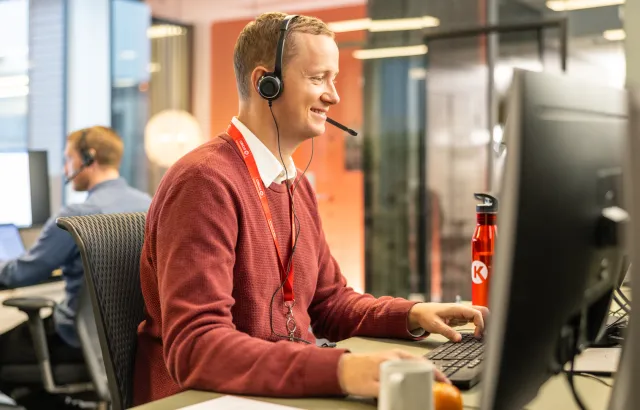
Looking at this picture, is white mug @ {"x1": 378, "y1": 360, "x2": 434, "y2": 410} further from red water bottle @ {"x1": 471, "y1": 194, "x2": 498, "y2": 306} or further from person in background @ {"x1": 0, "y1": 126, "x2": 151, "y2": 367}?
person in background @ {"x1": 0, "y1": 126, "x2": 151, "y2": 367}

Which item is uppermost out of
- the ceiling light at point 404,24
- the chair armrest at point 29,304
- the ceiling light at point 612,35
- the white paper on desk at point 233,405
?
the ceiling light at point 404,24

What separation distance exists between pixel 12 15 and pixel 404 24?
2964 mm

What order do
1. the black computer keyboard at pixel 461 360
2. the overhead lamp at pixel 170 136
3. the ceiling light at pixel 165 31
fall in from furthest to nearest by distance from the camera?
the ceiling light at pixel 165 31
the overhead lamp at pixel 170 136
the black computer keyboard at pixel 461 360

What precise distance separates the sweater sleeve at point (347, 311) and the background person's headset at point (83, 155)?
6.02ft

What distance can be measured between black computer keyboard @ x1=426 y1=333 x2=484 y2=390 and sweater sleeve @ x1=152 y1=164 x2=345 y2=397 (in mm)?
200

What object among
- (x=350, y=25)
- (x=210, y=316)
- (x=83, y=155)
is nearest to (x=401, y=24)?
(x=350, y=25)

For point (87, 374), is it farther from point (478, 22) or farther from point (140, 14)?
point (140, 14)

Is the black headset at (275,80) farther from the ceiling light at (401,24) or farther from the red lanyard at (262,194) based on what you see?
the ceiling light at (401,24)

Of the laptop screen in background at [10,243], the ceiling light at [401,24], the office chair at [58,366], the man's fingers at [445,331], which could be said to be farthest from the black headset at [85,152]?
the ceiling light at [401,24]

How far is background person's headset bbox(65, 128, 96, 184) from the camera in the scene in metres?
3.22

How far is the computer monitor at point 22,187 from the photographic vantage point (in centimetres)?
330

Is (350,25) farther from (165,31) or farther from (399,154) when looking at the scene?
(165,31)

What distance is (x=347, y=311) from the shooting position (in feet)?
5.33

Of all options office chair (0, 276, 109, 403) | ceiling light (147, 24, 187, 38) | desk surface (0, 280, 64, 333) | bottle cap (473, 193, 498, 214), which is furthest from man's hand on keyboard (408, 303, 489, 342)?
ceiling light (147, 24, 187, 38)
